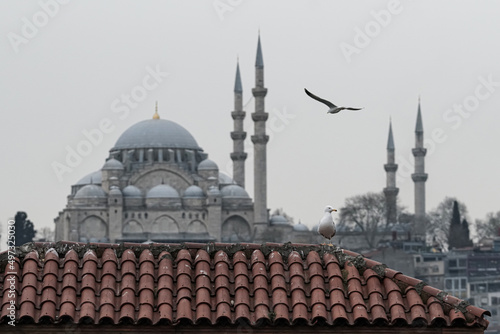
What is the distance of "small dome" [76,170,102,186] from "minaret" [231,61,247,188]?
28.6 feet

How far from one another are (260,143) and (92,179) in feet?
62.8

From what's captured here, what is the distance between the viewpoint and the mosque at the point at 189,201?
292ft

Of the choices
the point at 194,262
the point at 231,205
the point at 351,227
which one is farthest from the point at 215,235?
the point at 194,262

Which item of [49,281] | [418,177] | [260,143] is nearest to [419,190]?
[418,177]

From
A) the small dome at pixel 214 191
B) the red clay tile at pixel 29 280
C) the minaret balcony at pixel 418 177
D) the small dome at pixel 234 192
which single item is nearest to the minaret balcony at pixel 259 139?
the small dome at pixel 234 192

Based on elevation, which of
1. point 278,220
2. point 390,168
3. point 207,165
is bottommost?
point 278,220

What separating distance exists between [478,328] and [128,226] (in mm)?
80975

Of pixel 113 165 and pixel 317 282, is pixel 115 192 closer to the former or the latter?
pixel 113 165

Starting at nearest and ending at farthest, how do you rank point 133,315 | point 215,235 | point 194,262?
point 133,315 < point 194,262 < point 215,235

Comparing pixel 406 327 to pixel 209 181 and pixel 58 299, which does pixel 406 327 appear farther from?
pixel 209 181

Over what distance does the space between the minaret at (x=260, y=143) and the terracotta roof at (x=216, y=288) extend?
72.1 metres

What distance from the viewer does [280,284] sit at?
11.6 metres

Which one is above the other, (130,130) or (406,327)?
(130,130)

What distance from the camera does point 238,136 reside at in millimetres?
88875
